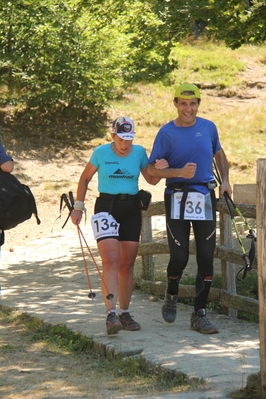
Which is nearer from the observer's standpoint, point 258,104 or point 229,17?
point 229,17

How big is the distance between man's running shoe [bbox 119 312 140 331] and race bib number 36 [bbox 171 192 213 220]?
1.02 meters

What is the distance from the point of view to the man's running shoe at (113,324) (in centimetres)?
638

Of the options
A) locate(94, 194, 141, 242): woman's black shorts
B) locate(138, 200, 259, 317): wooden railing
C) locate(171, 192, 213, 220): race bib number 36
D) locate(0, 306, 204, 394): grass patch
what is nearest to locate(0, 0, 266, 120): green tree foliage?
locate(138, 200, 259, 317): wooden railing

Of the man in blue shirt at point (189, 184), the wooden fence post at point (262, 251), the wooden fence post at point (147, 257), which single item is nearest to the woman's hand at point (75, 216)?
the man in blue shirt at point (189, 184)

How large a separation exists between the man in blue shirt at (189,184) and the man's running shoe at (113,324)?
672 mm

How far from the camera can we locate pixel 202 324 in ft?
21.5

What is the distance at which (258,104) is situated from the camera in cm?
2530

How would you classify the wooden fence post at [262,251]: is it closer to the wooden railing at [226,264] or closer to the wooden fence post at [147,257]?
the wooden railing at [226,264]

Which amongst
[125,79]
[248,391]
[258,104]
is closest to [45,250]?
[248,391]

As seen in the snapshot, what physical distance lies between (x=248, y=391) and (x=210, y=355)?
126 centimetres

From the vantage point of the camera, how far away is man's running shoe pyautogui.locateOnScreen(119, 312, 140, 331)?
6.72 m

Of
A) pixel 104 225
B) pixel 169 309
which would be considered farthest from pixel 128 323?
pixel 104 225

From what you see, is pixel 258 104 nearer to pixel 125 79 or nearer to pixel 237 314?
pixel 125 79

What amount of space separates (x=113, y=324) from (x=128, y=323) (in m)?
0.39
